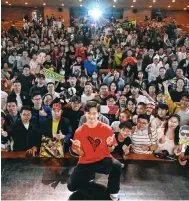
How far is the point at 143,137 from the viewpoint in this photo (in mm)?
4035

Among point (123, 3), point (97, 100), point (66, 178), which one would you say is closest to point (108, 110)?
point (97, 100)

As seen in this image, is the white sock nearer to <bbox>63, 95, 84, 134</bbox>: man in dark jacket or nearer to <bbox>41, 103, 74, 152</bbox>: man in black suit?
<bbox>41, 103, 74, 152</bbox>: man in black suit

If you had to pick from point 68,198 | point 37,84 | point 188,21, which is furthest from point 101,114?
point 188,21

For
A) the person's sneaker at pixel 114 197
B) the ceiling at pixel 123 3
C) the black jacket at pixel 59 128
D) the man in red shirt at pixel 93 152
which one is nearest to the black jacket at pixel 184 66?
the black jacket at pixel 59 128

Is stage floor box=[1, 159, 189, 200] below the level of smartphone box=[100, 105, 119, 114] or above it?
below

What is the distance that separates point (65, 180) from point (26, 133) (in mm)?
978

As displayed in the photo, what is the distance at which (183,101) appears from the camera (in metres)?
4.70

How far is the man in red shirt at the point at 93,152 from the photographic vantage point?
3.04 metres

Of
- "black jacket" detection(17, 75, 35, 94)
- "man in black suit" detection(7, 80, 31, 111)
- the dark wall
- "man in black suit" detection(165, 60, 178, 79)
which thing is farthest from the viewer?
the dark wall

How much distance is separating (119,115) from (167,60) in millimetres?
4235

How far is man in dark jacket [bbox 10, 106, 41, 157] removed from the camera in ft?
13.3

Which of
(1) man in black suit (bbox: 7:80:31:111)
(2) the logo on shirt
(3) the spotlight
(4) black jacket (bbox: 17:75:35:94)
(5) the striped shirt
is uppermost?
(3) the spotlight

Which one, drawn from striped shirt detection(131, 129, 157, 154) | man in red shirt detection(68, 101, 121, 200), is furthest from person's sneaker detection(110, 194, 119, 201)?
striped shirt detection(131, 129, 157, 154)

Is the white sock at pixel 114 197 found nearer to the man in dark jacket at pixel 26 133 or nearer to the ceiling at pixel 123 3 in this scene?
the man in dark jacket at pixel 26 133
